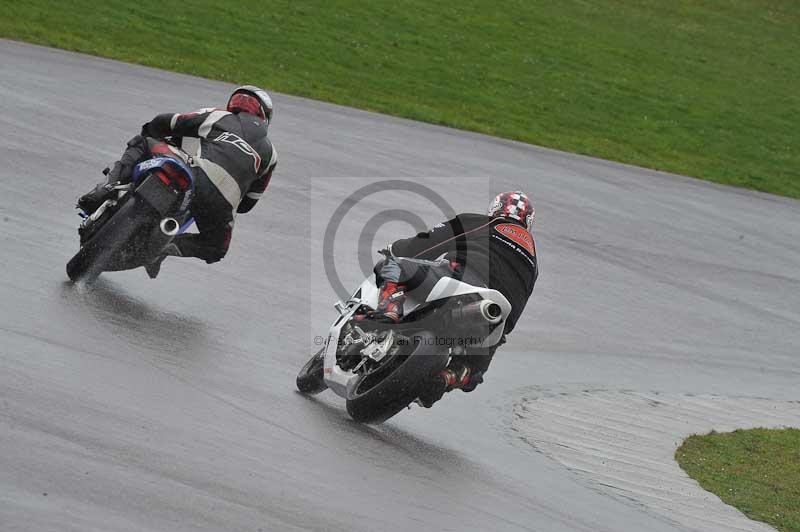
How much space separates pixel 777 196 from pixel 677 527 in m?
18.8

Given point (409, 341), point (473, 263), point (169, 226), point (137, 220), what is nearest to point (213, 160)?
point (169, 226)

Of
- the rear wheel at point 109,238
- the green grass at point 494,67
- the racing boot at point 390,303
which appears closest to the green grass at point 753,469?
the racing boot at point 390,303

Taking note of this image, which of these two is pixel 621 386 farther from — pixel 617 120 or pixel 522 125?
pixel 617 120

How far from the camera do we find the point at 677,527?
7824 millimetres

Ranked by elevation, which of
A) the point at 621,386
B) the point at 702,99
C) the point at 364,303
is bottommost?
the point at 702,99

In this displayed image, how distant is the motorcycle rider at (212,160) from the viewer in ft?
31.2

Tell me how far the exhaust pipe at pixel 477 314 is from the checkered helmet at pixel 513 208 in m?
1.23

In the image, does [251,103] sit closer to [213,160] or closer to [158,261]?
[213,160]

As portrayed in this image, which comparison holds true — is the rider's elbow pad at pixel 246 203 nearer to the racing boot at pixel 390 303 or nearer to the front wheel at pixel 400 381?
the racing boot at pixel 390 303

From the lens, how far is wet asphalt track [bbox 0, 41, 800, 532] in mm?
6098

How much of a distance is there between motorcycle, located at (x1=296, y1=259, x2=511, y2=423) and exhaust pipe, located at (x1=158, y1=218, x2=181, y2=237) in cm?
159

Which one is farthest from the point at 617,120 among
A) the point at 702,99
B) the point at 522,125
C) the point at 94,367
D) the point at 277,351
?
the point at 94,367

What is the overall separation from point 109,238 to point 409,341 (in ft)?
8.55

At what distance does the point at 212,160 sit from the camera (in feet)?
31.2
